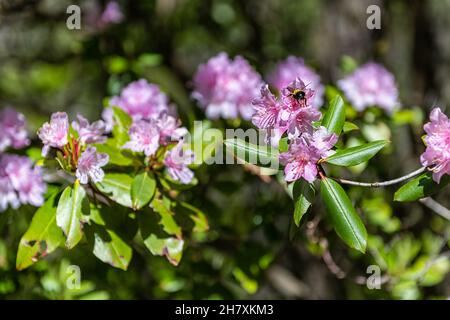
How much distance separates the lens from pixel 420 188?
4.76ft

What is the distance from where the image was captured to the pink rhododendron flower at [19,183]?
1.74 meters

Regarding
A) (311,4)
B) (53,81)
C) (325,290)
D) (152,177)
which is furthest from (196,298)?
(311,4)

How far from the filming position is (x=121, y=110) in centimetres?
183

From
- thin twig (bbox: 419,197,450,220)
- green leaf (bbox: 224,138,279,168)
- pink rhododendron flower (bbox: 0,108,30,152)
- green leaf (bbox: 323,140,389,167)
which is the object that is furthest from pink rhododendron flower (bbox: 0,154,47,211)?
thin twig (bbox: 419,197,450,220)

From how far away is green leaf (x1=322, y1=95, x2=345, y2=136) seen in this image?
1.46m

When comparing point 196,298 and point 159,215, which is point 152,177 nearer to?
point 159,215

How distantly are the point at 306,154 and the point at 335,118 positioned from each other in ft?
0.48

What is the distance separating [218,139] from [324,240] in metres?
0.53

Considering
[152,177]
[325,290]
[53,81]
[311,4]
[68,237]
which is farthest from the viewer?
[311,4]

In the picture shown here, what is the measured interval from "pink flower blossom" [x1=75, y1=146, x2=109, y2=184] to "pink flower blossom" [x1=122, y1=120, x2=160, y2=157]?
123 millimetres

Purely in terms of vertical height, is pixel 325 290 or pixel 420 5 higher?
pixel 420 5

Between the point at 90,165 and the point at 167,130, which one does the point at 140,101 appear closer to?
the point at 167,130

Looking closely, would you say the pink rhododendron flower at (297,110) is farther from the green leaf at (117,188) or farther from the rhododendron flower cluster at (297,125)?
the green leaf at (117,188)

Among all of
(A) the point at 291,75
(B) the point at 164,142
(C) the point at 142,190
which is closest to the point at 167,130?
(B) the point at 164,142
